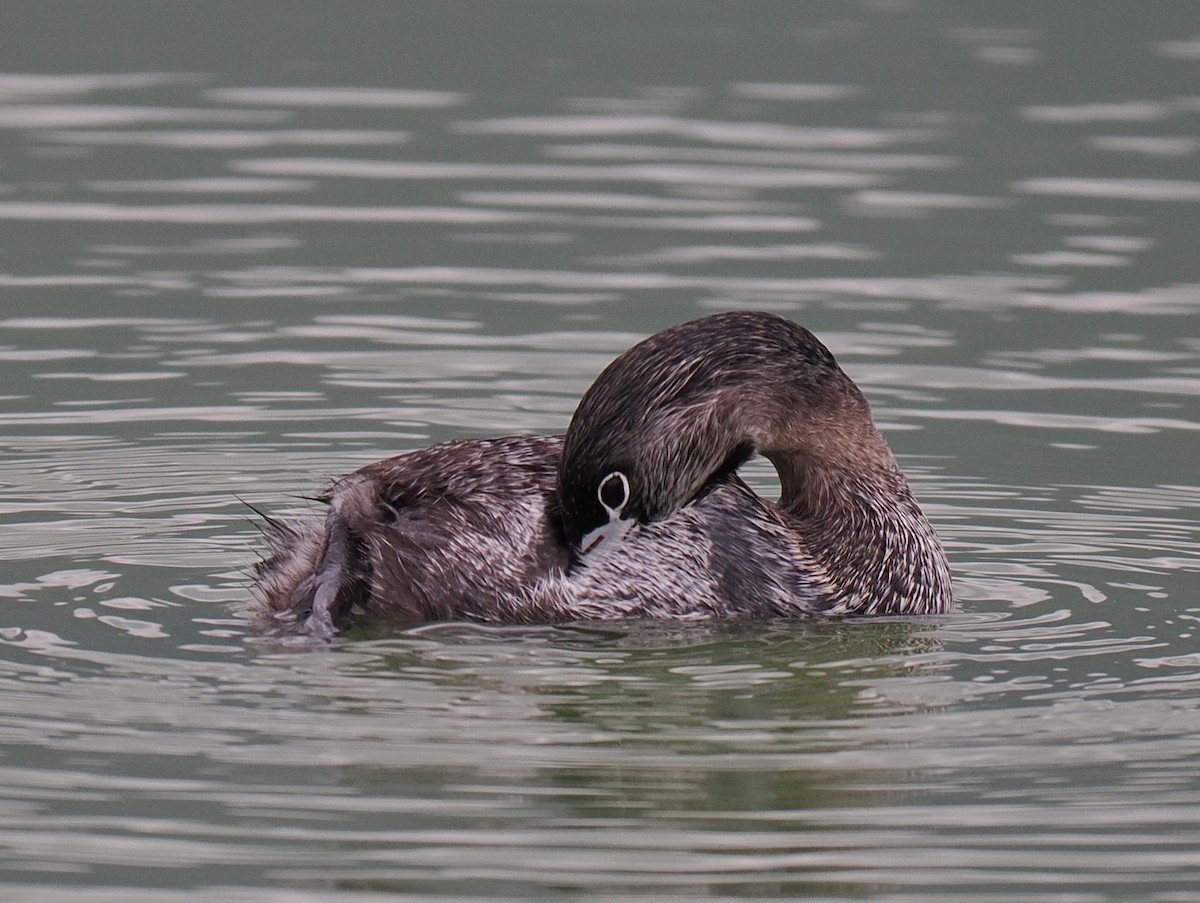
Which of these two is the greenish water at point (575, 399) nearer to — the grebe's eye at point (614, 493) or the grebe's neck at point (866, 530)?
the grebe's neck at point (866, 530)

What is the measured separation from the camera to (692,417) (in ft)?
28.1

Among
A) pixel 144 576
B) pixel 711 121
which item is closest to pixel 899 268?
pixel 711 121

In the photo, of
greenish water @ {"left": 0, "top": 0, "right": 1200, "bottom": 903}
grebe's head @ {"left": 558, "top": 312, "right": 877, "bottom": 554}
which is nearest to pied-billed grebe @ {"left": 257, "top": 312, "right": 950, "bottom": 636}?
grebe's head @ {"left": 558, "top": 312, "right": 877, "bottom": 554}

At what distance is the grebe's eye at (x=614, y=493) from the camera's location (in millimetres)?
8305

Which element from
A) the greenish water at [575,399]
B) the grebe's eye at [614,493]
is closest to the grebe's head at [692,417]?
the grebe's eye at [614,493]

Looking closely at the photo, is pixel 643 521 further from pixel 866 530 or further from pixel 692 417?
pixel 866 530

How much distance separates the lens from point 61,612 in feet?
28.1

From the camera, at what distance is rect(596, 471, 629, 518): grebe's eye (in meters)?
8.30

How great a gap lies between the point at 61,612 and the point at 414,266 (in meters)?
5.58

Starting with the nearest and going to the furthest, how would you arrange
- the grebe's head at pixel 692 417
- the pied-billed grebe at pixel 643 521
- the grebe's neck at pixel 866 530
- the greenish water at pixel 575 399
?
1. the greenish water at pixel 575 399
2. the grebe's head at pixel 692 417
3. the pied-billed grebe at pixel 643 521
4. the grebe's neck at pixel 866 530

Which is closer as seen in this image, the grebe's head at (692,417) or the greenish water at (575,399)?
the greenish water at (575,399)

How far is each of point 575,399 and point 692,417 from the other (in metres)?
3.20

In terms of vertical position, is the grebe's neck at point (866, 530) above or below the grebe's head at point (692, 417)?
below

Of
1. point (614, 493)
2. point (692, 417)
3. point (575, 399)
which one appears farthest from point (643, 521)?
point (575, 399)
